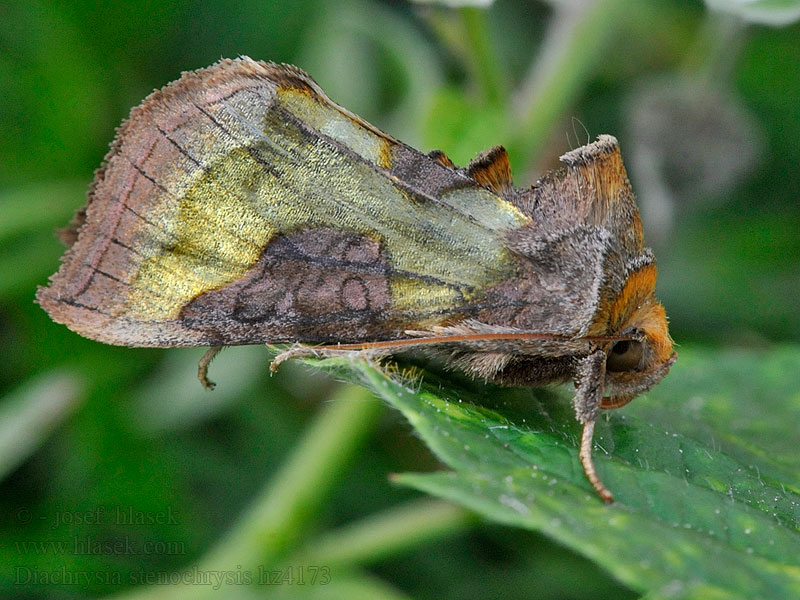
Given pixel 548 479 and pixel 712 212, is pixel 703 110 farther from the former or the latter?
pixel 548 479

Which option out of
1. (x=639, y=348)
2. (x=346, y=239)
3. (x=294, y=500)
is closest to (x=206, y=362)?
(x=346, y=239)

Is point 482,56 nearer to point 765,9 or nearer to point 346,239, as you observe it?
point 765,9

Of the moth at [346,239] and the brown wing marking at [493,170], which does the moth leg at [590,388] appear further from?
the brown wing marking at [493,170]

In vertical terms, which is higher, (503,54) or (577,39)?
(503,54)

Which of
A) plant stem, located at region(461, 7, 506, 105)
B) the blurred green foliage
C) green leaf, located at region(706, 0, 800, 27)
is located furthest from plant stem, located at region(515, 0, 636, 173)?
green leaf, located at region(706, 0, 800, 27)

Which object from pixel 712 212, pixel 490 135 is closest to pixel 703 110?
pixel 712 212
